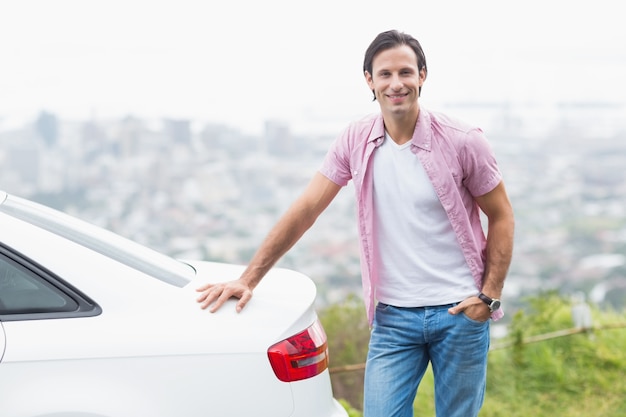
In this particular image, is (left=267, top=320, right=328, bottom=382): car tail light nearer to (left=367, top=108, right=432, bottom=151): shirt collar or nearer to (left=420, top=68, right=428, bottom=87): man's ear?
(left=367, top=108, right=432, bottom=151): shirt collar

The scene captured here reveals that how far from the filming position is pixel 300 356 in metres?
2.34

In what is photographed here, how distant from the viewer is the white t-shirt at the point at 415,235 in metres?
2.61

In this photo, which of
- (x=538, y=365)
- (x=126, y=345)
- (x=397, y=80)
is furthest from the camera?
(x=538, y=365)

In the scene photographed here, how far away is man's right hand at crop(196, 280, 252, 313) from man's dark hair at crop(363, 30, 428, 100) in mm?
854

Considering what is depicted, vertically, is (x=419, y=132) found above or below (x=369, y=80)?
below

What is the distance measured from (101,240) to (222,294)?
522 millimetres

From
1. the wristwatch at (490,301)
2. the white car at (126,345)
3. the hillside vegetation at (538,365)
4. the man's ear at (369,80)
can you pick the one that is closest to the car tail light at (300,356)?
the white car at (126,345)

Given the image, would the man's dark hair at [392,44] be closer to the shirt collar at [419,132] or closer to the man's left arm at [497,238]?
the shirt collar at [419,132]

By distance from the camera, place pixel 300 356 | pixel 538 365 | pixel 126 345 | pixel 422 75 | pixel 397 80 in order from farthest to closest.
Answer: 1. pixel 538 365
2. pixel 422 75
3. pixel 397 80
4. pixel 300 356
5. pixel 126 345

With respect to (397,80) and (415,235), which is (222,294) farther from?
Answer: (397,80)

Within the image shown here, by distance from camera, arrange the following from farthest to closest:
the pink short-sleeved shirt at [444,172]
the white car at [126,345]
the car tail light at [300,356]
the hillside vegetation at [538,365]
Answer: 1. the hillside vegetation at [538,365]
2. the pink short-sleeved shirt at [444,172]
3. the car tail light at [300,356]
4. the white car at [126,345]

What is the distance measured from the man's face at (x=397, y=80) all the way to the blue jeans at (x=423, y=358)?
2.17ft

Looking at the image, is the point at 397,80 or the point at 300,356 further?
the point at 397,80

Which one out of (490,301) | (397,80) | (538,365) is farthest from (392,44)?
(538,365)
